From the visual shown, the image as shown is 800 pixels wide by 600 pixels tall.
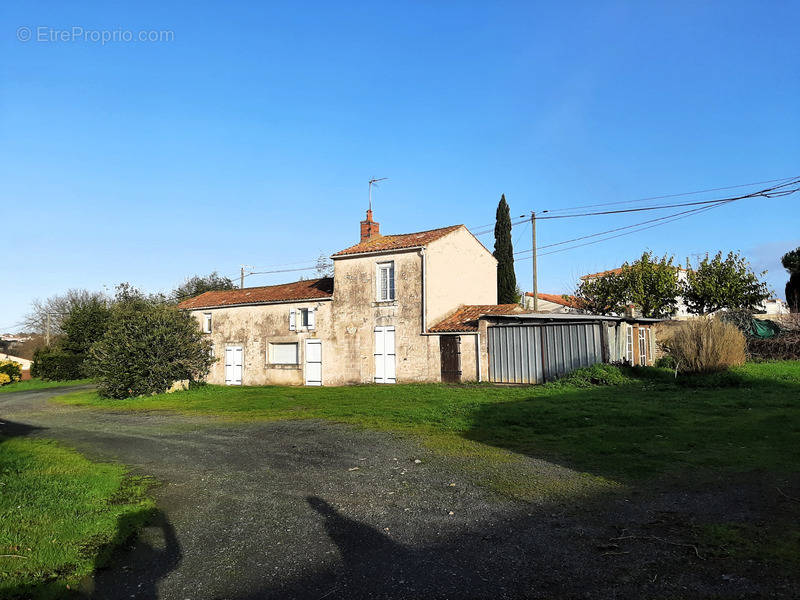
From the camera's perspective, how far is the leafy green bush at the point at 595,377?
17428 millimetres

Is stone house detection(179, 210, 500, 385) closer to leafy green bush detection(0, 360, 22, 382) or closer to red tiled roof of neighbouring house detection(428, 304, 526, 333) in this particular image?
red tiled roof of neighbouring house detection(428, 304, 526, 333)

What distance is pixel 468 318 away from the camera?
877 inches

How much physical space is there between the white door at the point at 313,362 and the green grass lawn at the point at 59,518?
1604 cm

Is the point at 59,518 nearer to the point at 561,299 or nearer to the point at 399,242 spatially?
the point at 399,242

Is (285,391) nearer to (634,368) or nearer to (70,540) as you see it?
(634,368)

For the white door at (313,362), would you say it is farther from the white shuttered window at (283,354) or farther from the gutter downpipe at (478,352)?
the gutter downpipe at (478,352)

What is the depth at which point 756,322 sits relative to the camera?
25.5m

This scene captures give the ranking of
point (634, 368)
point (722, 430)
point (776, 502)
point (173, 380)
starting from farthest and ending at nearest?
point (173, 380) < point (634, 368) < point (722, 430) < point (776, 502)

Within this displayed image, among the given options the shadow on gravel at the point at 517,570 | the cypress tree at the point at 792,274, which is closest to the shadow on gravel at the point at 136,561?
the shadow on gravel at the point at 517,570

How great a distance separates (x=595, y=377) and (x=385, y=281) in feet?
32.8

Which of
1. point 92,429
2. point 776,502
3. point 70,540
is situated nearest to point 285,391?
point 92,429

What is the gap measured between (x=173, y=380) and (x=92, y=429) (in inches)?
397

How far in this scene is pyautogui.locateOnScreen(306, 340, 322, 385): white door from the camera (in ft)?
81.5

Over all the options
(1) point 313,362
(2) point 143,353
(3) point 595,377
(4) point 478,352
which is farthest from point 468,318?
(2) point 143,353
